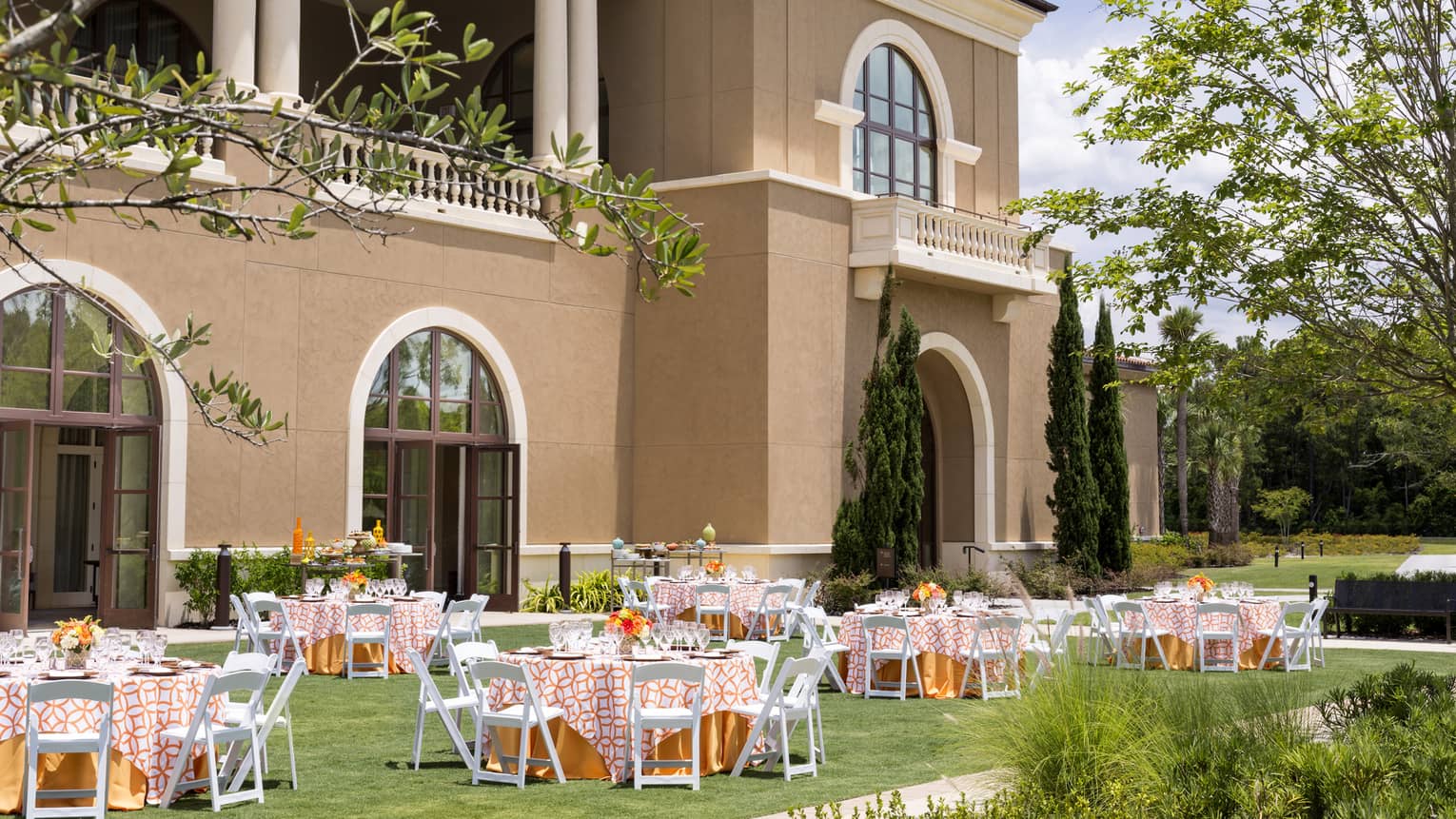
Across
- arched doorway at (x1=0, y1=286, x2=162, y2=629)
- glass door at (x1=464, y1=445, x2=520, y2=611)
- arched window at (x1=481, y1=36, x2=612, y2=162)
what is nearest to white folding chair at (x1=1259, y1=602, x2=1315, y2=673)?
glass door at (x1=464, y1=445, x2=520, y2=611)

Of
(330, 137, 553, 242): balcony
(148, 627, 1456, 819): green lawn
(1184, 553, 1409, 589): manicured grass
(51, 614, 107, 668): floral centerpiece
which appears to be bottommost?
(148, 627, 1456, 819): green lawn

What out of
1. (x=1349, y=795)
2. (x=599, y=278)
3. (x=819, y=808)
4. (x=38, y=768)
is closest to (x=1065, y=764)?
(x=1349, y=795)

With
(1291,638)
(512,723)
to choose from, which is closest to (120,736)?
(512,723)

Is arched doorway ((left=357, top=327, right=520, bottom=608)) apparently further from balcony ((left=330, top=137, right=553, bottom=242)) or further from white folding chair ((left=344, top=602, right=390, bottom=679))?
white folding chair ((left=344, top=602, right=390, bottom=679))

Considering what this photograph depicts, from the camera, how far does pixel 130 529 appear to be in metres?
19.2

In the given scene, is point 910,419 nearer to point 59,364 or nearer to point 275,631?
point 275,631

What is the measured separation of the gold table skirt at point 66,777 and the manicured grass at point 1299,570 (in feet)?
86.4

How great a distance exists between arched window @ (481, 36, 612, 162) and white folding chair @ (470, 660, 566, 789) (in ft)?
56.9

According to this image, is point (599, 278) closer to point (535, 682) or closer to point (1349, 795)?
point (535, 682)

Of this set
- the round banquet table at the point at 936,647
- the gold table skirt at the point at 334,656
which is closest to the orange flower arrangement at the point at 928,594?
the round banquet table at the point at 936,647

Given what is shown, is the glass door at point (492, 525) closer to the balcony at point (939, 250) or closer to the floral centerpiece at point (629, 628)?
the balcony at point (939, 250)

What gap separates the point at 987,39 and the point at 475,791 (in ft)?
78.0

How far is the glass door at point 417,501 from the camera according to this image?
2203cm

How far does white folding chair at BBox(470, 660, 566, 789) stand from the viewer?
9781 millimetres
